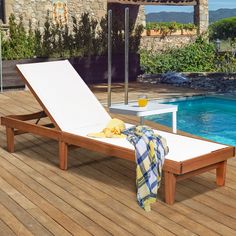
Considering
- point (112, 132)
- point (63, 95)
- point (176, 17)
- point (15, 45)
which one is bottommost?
point (112, 132)

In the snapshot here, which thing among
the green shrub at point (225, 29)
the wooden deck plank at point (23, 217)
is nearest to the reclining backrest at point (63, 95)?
the wooden deck plank at point (23, 217)

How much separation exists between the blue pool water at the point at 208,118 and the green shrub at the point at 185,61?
219 inches

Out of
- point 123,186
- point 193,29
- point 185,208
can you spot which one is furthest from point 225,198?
point 193,29

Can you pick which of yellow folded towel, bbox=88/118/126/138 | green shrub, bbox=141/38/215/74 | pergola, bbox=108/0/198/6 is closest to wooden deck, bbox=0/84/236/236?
yellow folded towel, bbox=88/118/126/138

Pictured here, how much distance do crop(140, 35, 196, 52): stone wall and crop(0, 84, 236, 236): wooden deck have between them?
16378 millimetres

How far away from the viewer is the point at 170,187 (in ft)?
14.2

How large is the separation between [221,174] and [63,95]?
229 centimetres

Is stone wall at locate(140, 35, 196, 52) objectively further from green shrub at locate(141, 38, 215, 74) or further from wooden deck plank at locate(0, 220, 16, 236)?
wooden deck plank at locate(0, 220, 16, 236)

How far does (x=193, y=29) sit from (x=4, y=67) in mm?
14936

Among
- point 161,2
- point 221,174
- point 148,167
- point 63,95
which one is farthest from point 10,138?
point 161,2

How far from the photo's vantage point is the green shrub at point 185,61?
16547mm

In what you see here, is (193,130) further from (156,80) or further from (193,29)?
(193,29)

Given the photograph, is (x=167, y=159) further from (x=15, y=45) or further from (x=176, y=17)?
(x=176, y=17)

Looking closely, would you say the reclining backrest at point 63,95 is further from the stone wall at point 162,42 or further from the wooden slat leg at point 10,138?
the stone wall at point 162,42
